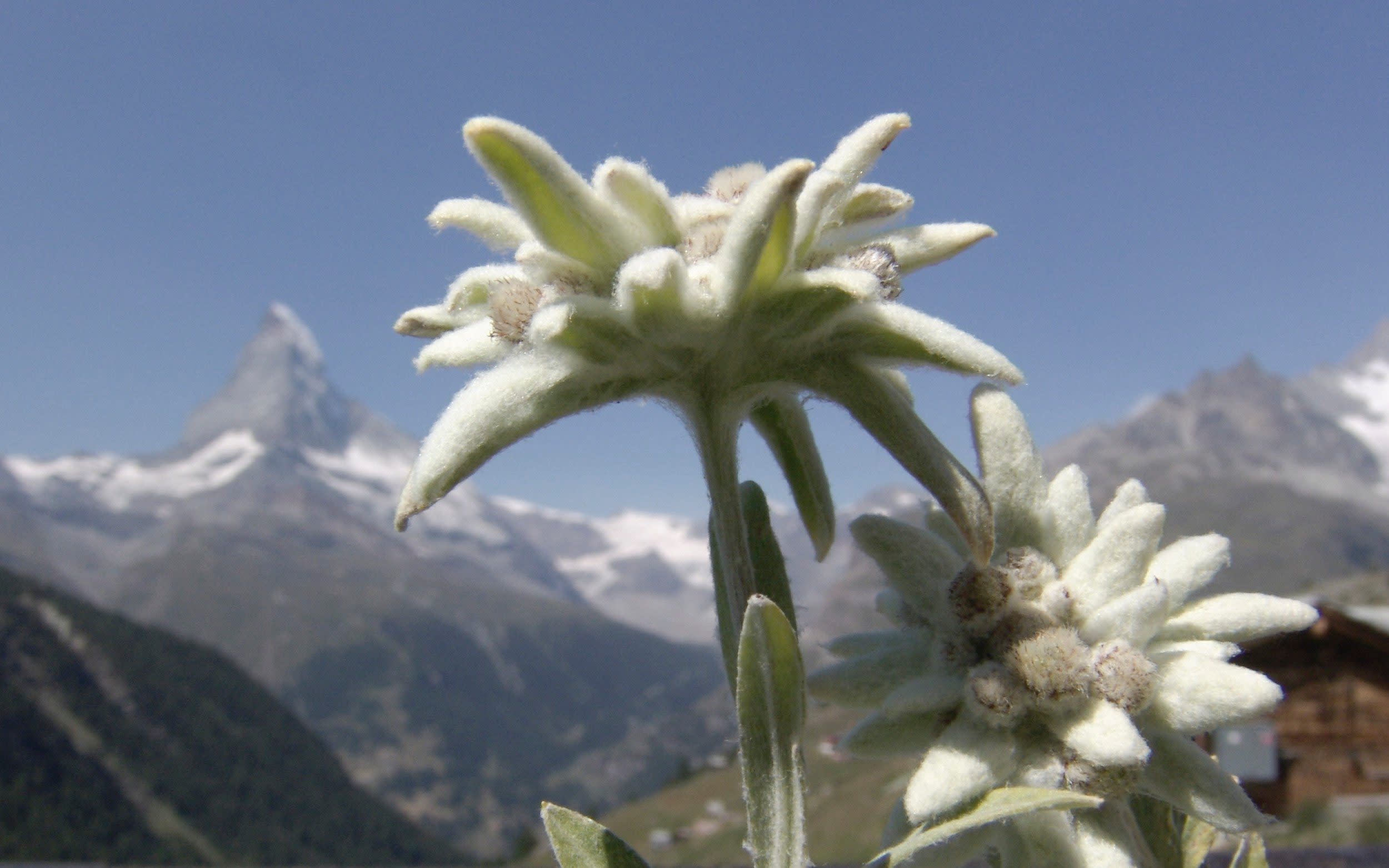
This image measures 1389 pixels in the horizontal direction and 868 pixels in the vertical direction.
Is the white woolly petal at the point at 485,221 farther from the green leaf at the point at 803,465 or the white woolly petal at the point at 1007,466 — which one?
the white woolly petal at the point at 1007,466

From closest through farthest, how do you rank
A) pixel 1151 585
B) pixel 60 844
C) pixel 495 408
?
pixel 495 408 < pixel 1151 585 < pixel 60 844

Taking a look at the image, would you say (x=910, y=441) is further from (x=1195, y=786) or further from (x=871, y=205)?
(x=1195, y=786)

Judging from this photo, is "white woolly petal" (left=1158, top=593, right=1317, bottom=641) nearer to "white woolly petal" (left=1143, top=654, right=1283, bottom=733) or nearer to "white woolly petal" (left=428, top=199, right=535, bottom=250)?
"white woolly petal" (left=1143, top=654, right=1283, bottom=733)

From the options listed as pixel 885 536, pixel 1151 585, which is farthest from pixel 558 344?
pixel 1151 585

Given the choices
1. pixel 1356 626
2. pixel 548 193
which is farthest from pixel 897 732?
pixel 1356 626

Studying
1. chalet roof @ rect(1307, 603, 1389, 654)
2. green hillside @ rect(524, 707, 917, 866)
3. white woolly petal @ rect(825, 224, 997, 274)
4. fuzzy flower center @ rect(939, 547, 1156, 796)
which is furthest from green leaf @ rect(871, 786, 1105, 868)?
green hillside @ rect(524, 707, 917, 866)

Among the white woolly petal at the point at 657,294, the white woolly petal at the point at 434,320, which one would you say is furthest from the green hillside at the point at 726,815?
the white woolly petal at the point at 657,294

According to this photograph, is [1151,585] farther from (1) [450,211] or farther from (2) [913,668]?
(1) [450,211]
